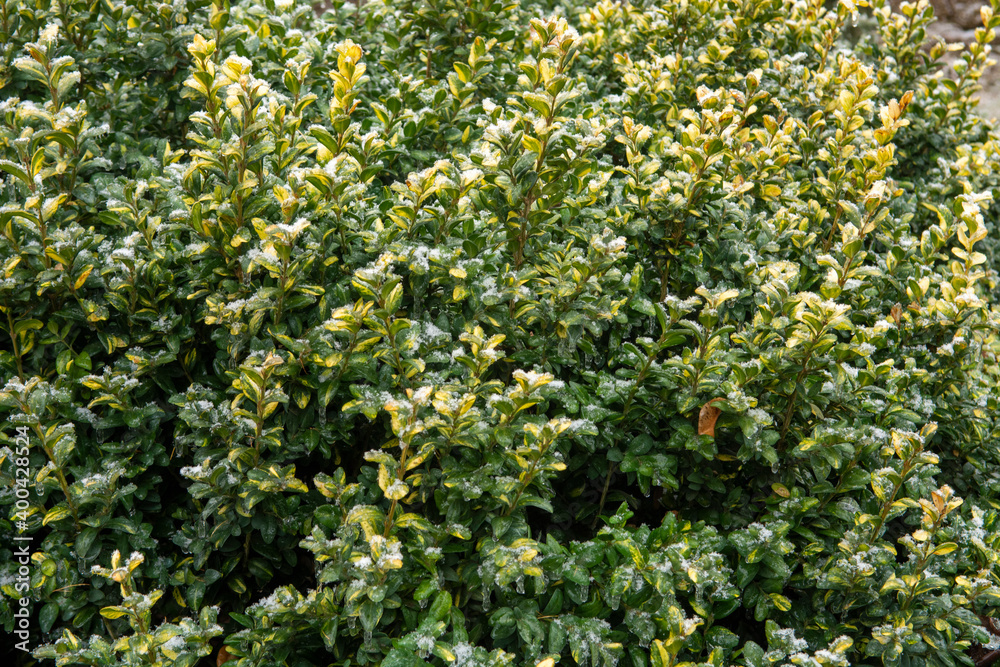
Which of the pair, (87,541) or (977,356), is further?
(977,356)

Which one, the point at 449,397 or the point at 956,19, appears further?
the point at 956,19

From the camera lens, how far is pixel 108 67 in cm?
296

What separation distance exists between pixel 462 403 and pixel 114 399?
3.53ft

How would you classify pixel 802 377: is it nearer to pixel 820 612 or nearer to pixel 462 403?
pixel 820 612

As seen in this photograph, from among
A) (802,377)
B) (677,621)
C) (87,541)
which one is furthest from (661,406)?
(87,541)

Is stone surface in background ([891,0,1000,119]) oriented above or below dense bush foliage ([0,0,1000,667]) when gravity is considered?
above

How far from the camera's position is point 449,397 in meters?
1.89

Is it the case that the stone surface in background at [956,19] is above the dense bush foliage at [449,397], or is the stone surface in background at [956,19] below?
above

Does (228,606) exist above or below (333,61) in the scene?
below

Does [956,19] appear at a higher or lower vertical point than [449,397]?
higher

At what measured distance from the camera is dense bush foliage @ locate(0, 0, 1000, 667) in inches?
76.5

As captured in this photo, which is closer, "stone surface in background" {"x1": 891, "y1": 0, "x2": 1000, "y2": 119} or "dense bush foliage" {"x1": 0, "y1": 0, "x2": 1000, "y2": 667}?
"dense bush foliage" {"x1": 0, "y1": 0, "x2": 1000, "y2": 667}

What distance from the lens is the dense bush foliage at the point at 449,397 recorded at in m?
1.94

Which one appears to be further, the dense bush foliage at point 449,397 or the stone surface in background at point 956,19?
the stone surface in background at point 956,19
